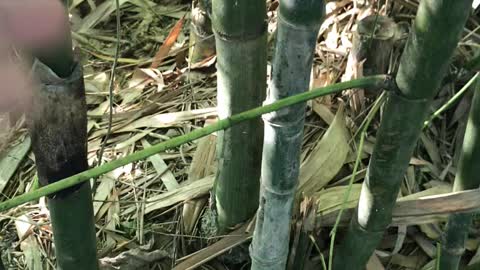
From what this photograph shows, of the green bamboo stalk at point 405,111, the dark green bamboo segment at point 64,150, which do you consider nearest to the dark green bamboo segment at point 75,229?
the dark green bamboo segment at point 64,150

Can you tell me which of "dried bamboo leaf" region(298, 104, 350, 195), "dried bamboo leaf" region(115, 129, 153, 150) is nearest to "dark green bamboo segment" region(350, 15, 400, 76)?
"dried bamboo leaf" region(298, 104, 350, 195)

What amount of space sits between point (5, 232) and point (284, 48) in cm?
77

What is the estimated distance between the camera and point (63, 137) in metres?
0.73

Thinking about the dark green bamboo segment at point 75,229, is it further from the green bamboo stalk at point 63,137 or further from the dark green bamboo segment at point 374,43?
the dark green bamboo segment at point 374,43

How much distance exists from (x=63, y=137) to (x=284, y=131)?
0.23 meters

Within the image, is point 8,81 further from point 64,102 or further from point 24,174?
point 24,174

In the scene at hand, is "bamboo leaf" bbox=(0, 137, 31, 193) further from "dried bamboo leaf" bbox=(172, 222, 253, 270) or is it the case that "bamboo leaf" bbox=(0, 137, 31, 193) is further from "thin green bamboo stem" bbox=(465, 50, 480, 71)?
"thin green bamboo stem" bbox=(465, 50, 480, 71)

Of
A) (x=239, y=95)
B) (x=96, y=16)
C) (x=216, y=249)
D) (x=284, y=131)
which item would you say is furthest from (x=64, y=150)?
(x=96, y=16)

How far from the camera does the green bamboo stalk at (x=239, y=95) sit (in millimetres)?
954

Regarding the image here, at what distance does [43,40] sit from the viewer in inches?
25.2

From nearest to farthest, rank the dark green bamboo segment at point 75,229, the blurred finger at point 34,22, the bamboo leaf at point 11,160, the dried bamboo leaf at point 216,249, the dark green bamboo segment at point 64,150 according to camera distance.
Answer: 1. the blurred finger at point 34,22
2. the dark green bamboo segment at point 64,150
3. the dark green bamboo segment at point 75,229
4. the dried bamboo leaf at point 216,249
5. the bamboo leaf at point 11,160

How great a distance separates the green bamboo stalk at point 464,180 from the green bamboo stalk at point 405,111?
0.10 m

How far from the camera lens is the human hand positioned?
59 centimetres

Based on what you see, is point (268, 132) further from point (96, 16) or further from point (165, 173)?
point (96, 16)
